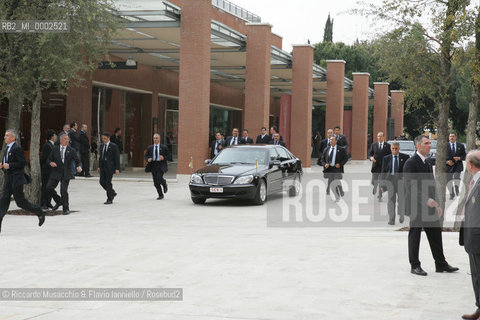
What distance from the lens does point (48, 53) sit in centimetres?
1358

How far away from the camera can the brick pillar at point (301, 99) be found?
3155cm

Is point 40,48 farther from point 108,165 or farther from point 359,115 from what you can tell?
point 359,115

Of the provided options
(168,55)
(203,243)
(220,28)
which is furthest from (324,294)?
(168,55)

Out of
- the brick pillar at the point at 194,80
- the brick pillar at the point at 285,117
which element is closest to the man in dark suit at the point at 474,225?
the brick pillar at the point at 194,80

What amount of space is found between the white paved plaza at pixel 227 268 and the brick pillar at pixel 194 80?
885cm

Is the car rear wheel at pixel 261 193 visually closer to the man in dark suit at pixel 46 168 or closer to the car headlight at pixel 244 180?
the car headlight at pixel 244 180

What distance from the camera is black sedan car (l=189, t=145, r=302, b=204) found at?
15.8m

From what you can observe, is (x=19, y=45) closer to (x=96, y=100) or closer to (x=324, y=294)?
(x=324, y=294)

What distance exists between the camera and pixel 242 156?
17.3 meters

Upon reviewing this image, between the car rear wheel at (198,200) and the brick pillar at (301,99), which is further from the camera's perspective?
the brick pillar at (301,99)

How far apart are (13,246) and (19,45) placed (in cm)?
544

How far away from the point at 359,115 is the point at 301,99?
44.2 ft

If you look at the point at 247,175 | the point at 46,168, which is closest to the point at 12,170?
the point at 46,168

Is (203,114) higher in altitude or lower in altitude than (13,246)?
higher
